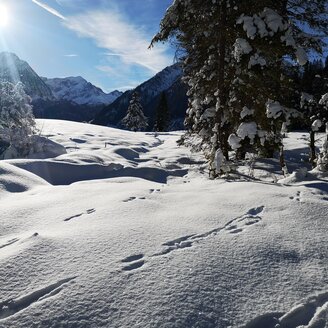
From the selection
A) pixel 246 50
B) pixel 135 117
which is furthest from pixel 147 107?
pixel 246 50

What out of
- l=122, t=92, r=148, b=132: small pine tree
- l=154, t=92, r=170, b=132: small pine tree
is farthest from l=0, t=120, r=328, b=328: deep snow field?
l=122, t=92, r=148, b=132: small pine tree

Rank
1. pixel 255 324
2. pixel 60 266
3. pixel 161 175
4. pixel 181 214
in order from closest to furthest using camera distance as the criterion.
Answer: pixel 255 324, pixel 60 266, pixel 181 214, pixel 161 175

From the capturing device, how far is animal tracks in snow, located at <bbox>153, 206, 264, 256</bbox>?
3322 mm

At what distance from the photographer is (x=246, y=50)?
776cm

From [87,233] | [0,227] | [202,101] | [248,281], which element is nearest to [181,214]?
[87,233]

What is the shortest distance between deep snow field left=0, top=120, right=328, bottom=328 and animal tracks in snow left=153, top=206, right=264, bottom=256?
1cm

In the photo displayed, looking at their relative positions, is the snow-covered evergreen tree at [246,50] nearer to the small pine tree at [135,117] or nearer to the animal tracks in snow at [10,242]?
the animal tracks in snow at [10,242]

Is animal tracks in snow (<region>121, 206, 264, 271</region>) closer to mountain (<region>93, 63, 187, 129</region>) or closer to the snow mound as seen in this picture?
the snow mound

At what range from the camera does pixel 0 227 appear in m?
4.10

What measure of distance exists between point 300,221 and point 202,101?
950 cm

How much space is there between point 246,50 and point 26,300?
7159 mm

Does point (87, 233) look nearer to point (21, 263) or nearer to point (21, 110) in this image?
point (21, 263)

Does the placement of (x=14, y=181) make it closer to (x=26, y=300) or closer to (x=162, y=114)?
(x=26, y=300)

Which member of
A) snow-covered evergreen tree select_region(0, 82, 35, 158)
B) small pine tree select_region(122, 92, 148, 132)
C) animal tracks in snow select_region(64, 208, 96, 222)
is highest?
small pine tree select_region(122, 92, 148, 132)
